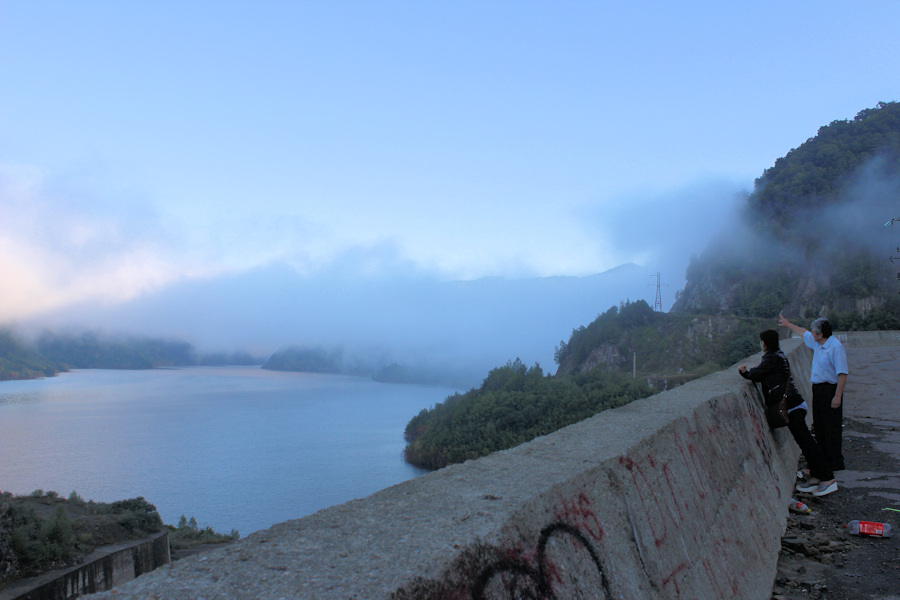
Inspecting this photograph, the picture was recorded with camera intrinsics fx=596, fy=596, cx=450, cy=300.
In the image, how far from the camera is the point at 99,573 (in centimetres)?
1992

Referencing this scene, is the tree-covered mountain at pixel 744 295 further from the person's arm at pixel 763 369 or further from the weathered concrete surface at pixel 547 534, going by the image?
the weathered concrete surface at pixel 547 534

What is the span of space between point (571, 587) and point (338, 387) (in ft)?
607

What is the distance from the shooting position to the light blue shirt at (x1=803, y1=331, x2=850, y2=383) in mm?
5961

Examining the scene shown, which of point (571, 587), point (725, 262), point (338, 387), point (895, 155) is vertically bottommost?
point (338, 387)

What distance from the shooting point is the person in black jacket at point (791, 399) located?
18.1 ft

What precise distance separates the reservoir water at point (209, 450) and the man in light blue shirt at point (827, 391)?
25.8m

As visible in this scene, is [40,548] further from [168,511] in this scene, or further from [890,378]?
[168,511]

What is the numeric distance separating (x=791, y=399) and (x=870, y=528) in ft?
4.80

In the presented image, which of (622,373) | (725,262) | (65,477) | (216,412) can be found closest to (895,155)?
(725,262)

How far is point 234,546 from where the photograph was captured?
189cm

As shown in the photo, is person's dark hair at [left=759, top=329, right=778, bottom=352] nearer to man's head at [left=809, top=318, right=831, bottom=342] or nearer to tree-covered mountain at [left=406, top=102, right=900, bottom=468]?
man's head at [left=809, top=318, right=831, bottom=342]

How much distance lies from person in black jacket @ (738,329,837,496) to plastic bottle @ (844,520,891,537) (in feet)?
3.68

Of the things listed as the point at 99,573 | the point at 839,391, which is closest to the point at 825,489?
the point at 839,391

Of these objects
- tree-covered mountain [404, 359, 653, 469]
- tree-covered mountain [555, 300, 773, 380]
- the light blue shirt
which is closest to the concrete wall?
the light blue shirt
